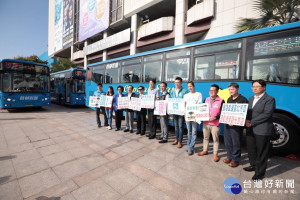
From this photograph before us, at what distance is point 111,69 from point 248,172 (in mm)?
7177

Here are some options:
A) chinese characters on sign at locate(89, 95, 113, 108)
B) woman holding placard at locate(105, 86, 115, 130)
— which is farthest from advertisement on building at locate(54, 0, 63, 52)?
woman holding placard at locate(105, 86, 115, 130)

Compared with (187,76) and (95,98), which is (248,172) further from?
(95,98)

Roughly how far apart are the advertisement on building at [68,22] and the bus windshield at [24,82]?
24.0 meters

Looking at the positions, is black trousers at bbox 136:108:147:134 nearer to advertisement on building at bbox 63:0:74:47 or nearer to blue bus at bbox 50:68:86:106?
blue bus at bbox 50:68:86:106

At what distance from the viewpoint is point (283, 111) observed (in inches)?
133

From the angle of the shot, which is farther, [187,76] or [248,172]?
[187,76]

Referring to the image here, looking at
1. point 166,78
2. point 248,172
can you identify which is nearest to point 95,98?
point 166,78

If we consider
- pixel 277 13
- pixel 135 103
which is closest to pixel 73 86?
pixel 135 103

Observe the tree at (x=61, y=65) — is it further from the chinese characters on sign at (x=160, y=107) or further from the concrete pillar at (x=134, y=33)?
the chinese characters on sign at (x=160, y=107)

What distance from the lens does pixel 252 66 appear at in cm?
370

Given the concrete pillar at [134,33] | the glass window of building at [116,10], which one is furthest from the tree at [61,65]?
the concrete pillar at [134,33]

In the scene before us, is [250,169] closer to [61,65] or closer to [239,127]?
[239,127]

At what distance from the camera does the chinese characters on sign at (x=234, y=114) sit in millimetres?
2680

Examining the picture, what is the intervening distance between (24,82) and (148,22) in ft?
41.7
